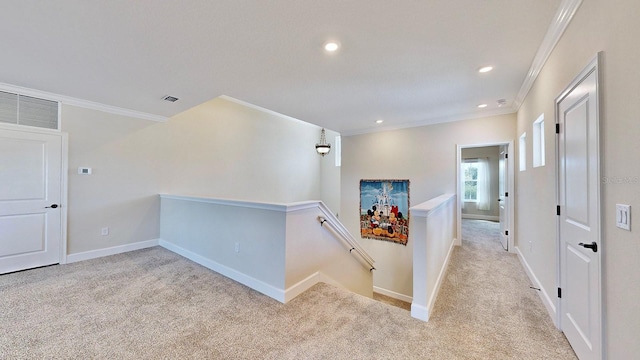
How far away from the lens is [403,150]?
540 cm

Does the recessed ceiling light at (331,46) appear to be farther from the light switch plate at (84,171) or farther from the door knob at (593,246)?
the light switch plate at (84,171)

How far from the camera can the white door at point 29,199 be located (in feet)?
10.2

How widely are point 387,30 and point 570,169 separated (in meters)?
1.78

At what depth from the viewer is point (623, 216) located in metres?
1.20

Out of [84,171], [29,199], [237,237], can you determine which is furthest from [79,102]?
[237,237]

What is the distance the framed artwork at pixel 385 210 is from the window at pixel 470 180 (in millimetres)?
4685

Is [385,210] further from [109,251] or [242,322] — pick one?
[109,251]

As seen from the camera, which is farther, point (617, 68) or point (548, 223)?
point (548, 223)

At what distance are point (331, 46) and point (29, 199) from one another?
4.45 meters

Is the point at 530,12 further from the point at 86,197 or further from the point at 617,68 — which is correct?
the point at 86,197

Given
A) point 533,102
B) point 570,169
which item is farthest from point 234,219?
point 533,102

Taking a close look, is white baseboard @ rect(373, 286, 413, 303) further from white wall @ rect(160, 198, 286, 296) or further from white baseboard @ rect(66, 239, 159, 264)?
white baseboard @ rect(66, 239, 159, 264)

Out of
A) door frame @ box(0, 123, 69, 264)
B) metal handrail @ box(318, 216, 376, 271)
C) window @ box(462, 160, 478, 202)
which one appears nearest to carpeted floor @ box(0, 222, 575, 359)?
door frame @ box(0, 123, 69, 264)

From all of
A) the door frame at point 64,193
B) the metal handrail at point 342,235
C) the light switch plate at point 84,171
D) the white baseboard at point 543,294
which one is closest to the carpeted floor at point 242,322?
the white baseboard at point 543,294
